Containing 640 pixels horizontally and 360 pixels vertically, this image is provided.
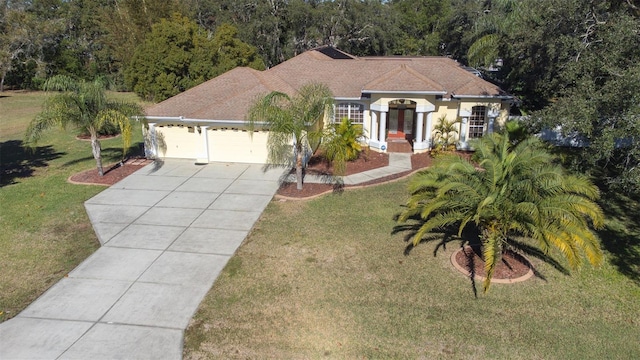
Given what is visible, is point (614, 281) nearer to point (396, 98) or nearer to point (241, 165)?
point (396, 98)

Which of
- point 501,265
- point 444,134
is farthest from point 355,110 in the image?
point 501,265

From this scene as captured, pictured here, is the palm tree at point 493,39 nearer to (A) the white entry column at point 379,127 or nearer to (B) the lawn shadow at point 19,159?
(A) the white entry column at point 379,127

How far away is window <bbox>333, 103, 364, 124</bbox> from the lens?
2314 centimetres

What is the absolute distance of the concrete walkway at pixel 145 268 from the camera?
8.98 m

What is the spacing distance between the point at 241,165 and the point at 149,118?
4.54 meters

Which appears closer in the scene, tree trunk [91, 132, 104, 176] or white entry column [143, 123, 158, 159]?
tree trunk [91, 132, 104, 176]

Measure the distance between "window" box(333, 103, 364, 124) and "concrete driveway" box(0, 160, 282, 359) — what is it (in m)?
6.63

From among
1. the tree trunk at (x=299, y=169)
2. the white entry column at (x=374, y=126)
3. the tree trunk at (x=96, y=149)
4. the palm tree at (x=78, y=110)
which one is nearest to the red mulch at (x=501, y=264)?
the tree trunk at (x=299, y=169)

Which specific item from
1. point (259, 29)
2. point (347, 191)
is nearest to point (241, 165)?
point (347, 191)

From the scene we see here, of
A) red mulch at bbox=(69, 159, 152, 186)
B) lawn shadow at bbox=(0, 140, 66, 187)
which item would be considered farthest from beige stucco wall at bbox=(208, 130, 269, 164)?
lawn shadow at bbox=(0, 140, 66, 187)

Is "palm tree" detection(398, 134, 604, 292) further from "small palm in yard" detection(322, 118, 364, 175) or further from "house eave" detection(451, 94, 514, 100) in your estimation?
"house eave" detection(451, 94, 514, 100)

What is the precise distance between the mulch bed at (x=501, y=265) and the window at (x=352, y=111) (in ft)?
39.6

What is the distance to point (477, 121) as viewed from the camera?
72.8 feet

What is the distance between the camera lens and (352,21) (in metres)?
49.3
